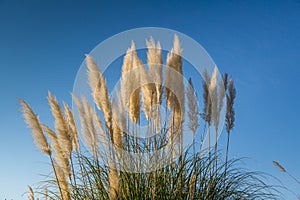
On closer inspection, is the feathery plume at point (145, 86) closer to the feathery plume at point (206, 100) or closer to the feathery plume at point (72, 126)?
the feathery plume at point (206, 100)

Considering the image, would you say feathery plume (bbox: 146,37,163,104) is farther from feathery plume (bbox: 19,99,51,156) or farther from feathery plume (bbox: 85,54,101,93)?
feathery plume (bbox: 19,99,51,156)

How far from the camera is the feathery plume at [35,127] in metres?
3.41

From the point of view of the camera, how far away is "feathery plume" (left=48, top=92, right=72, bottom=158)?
341cm

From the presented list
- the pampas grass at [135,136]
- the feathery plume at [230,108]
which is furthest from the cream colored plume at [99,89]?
the feathery plume at [230,108]

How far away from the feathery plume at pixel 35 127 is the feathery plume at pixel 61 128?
0.13 m

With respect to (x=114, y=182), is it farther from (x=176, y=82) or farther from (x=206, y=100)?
(x=206, y=100)

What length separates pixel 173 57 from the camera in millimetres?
3510

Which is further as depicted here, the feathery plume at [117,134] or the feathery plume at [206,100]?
the feathery plume at [206,100]

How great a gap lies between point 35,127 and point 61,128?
8.7 inches

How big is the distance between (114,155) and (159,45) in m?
1.04

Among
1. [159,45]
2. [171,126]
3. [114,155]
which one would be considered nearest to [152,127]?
[171,126]

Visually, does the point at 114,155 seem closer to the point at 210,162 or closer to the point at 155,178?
the point at 155,178

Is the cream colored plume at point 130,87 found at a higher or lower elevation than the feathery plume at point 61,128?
higher

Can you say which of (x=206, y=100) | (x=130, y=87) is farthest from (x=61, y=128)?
(x=206, y=100)
